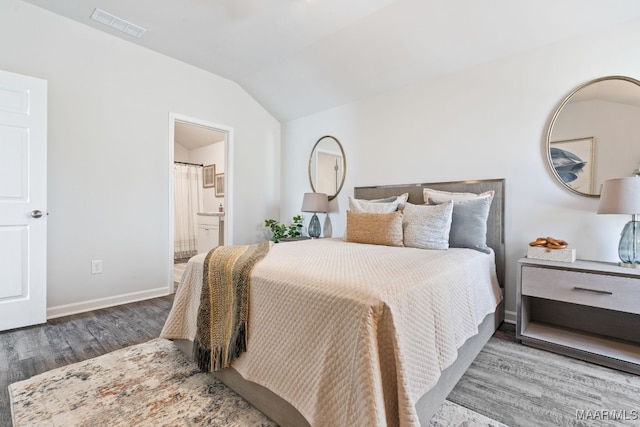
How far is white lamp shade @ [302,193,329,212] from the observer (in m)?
3.78

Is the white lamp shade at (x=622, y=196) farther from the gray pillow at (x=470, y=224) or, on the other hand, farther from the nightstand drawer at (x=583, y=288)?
the gray pillow at (x=470, y=224)

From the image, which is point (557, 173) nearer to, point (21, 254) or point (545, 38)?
point (545, 38)

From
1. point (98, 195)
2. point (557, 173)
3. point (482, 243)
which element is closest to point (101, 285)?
point (98, 195)

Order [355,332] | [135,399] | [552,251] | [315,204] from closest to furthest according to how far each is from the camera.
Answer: [355,332], [135,399], [552,251], [315,204]

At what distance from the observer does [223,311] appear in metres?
1.59

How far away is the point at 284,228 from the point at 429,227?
224cm

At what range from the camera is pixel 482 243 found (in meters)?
2.40

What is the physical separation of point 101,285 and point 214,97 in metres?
2.54

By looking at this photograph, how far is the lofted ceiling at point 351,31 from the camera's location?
2258mm

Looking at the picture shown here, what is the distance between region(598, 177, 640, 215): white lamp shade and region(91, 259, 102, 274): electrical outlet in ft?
13.9

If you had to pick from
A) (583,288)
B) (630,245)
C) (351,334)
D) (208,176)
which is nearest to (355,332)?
(351,334)

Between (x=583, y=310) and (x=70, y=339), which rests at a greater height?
(x=583, y=310)

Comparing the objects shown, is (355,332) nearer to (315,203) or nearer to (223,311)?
(223,311)

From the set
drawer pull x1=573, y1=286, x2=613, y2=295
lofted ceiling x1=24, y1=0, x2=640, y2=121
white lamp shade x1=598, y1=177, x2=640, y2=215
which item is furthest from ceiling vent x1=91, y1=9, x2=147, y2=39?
drawer pull x1=573, y1=286, x2=613, y2=295
